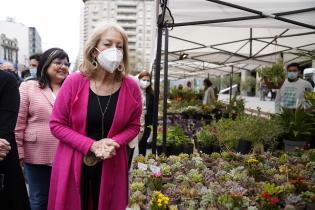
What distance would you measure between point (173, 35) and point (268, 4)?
10.4 ft

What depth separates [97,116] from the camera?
81.0 inches

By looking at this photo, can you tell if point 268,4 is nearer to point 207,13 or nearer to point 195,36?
point 207,13

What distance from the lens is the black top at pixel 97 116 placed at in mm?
2059

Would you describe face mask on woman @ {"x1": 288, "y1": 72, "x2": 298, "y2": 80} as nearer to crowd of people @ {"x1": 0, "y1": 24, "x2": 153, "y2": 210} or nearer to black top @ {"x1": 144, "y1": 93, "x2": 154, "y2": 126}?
black top @ {"x1": 144, "y1": 93, "x2": 154, "y2": 126}

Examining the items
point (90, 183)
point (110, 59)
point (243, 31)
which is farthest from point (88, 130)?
point (243, 31)

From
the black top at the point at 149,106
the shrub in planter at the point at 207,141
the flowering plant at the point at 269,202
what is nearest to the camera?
the flowering plant at the point at 269,202

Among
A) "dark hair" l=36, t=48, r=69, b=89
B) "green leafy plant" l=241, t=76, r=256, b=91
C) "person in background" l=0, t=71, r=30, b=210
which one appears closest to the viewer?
"person in background" l=0, t=71, r=30, b=210

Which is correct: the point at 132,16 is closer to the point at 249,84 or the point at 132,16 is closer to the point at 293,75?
the point at 249,84

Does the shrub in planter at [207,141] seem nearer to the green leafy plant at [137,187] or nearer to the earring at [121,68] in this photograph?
the green leafy plant at [137,187]

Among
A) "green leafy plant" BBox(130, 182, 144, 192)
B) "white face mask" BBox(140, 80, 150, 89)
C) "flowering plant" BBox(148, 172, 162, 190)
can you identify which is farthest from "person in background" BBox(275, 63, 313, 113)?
"green leafy plant" BBox(130, 182, 144, 192)

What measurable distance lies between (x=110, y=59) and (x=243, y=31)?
4678 millimetres

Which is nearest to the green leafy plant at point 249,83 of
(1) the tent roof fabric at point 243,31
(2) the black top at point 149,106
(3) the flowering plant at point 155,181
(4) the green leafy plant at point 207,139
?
(1) the tent roof fabric at point 243,31

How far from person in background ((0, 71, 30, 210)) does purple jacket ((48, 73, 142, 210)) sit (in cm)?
21

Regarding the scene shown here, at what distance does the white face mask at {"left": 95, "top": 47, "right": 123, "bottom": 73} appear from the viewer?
6.79 feet
